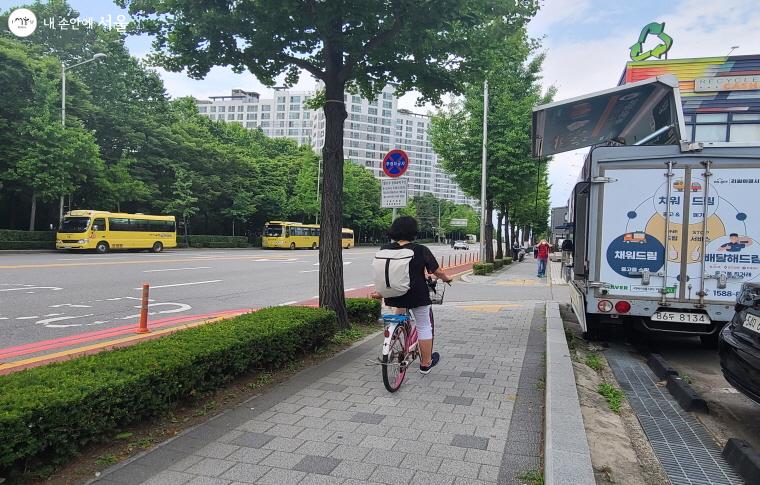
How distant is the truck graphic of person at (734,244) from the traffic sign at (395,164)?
463 cm

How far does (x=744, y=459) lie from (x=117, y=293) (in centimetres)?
1141

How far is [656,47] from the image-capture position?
76.3 ft

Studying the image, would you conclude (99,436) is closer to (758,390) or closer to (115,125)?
(758,390)

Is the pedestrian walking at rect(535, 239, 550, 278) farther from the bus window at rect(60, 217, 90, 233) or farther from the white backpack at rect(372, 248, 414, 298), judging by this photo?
the bus window at rect(60, 217, 90, 233)

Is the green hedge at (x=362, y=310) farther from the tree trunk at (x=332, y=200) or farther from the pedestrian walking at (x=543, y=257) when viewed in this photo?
the pedestrian walking at (x=543, y=257)

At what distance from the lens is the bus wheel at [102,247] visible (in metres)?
27.9

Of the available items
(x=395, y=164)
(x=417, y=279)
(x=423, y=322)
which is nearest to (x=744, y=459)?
(x=423, y=322)

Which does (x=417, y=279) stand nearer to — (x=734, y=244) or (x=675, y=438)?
(x=675, y=438)

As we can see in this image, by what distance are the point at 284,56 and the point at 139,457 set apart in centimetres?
580

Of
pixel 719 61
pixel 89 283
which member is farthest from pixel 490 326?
pixel 719 61

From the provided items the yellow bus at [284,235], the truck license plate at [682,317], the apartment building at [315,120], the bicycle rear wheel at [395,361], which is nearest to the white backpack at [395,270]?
the bicycle rear wheel at [395,361]

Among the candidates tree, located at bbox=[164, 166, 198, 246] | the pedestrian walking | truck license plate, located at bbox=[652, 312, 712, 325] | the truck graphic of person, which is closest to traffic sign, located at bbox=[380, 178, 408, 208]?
truck license plate, located at bbox=[652, 312, 712, 325]

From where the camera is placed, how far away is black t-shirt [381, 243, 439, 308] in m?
4.86

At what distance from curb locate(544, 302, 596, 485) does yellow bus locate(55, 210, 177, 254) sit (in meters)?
27.6
